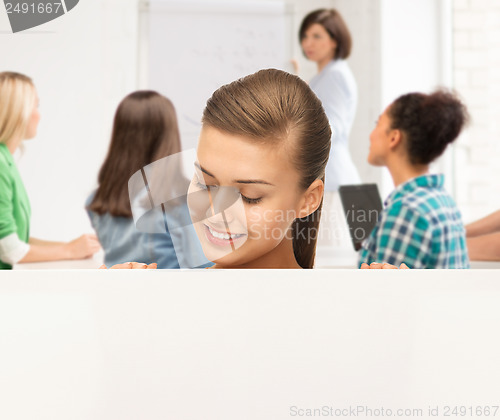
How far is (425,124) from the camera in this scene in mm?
1038

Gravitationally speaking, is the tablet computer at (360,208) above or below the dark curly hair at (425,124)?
below

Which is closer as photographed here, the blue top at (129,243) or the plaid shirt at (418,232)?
the blue top at (129,243)

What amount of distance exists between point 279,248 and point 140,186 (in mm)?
139

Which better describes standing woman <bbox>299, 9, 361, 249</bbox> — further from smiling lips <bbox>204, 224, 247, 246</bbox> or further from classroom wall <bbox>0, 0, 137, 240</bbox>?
classroom wall <bbox>0, 0, 137, 240</bbox>

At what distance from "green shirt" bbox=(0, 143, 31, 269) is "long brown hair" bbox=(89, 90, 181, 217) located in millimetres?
133

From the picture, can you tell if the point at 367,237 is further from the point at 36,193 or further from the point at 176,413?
the point at 36,193

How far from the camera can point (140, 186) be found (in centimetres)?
53

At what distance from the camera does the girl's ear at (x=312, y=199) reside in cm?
54

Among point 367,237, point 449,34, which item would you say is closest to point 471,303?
point 367,237

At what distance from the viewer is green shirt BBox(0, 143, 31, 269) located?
2.80 feet

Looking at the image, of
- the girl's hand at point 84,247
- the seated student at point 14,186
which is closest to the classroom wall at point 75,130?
the girl's hand at point 84,247

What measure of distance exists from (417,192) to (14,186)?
64cm

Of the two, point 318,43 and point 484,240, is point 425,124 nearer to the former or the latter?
point 484,240

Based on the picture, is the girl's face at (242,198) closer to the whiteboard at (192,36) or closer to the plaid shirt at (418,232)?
the plaid shirt at (418,232)
